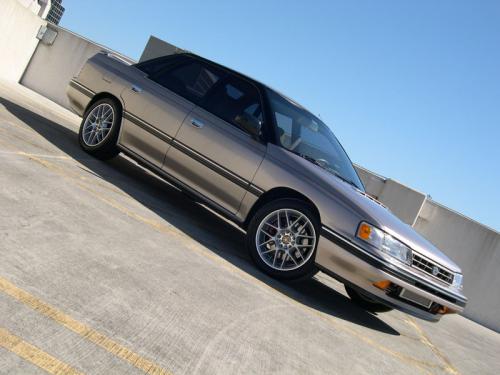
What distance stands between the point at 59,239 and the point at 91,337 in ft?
→ 4.01

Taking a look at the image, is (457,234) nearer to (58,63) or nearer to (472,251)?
(472,251)

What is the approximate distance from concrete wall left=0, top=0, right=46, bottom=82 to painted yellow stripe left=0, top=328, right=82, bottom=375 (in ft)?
51.1

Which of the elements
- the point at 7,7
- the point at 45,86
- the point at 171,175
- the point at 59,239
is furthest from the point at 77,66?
the point at 59,239

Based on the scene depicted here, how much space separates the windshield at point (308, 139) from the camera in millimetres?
5891

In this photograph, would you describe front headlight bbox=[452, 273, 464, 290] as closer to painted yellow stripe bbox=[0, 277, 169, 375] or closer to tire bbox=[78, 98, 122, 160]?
painted yellow stripe bbox=[0, 277, 169, 375]

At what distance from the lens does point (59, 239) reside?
360cm

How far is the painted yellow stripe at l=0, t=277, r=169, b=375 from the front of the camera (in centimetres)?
246

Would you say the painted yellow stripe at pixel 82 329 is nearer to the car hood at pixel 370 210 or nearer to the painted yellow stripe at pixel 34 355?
the painted yellow stripe at pixel 34 355

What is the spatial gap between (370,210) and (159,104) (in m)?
2.74

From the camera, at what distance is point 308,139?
242 inches

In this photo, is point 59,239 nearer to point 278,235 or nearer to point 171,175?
point 278,235

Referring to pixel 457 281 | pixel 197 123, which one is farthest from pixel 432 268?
pixel 197 123

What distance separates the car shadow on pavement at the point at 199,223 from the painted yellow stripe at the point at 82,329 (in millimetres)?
2571

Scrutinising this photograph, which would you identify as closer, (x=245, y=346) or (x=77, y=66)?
(x=245, y=346)
